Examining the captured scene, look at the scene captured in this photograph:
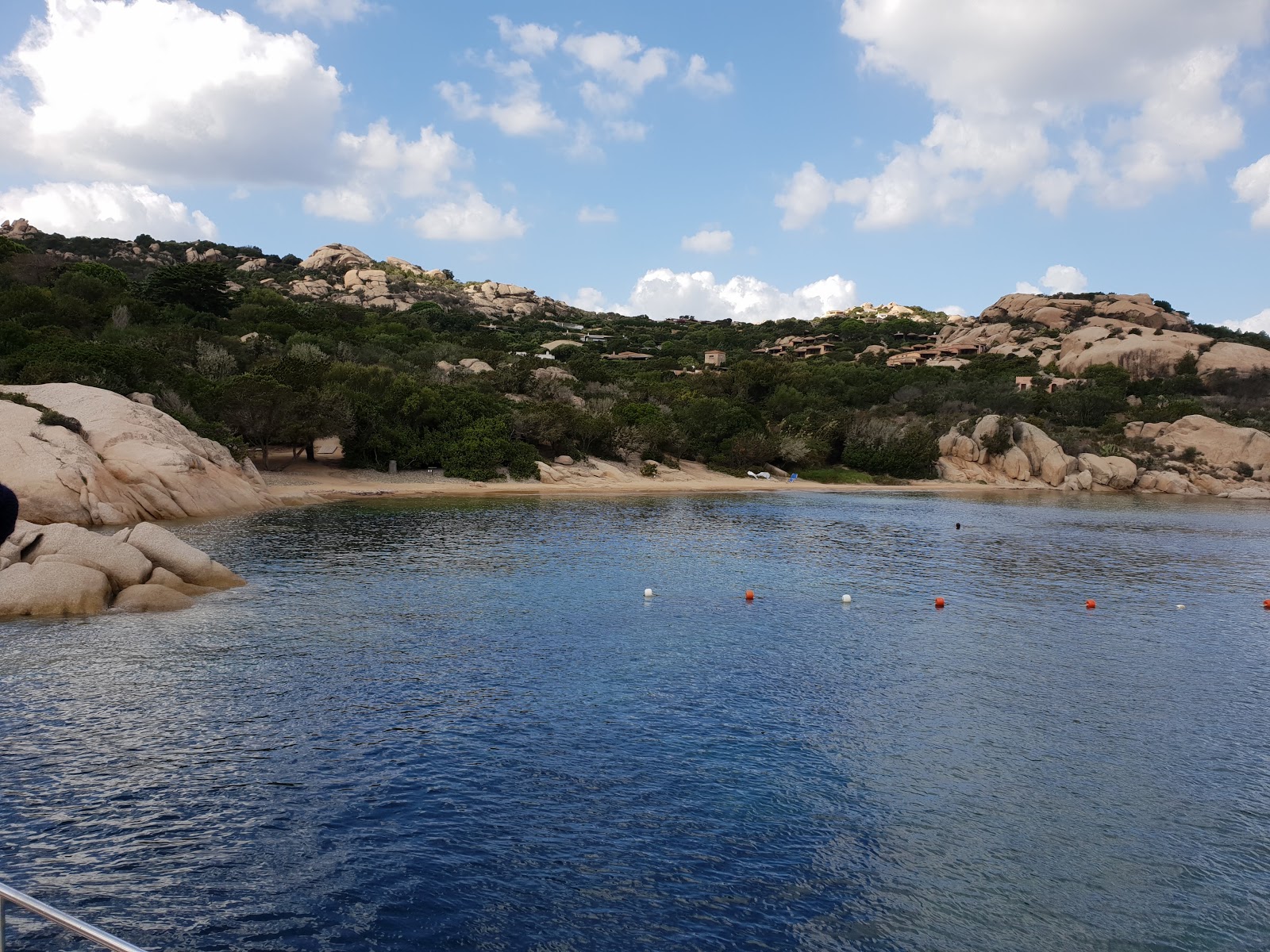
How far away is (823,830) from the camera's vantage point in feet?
36.0

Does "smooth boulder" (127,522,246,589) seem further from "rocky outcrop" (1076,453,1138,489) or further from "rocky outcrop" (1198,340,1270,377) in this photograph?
"rocky outcrop" (1198,340,1270,377)

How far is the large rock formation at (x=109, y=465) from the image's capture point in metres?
31.7

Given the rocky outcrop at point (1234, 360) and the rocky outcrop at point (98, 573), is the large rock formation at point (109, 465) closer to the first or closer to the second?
the rocky outcrop at point (98, 573)

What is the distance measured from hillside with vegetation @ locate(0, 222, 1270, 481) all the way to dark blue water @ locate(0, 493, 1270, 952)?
1214 inches

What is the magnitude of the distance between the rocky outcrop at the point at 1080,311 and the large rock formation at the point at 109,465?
463 ft

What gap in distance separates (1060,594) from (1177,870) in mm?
18566

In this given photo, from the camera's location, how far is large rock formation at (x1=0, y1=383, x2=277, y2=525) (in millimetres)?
31656

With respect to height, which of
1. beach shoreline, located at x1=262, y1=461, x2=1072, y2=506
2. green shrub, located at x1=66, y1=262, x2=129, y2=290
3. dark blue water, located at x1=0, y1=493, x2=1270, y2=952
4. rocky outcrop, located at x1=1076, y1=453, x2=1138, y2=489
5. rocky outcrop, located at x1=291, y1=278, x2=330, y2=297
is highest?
rocky outcrop, located at x1=291, y1=278, x2=330, y2=297

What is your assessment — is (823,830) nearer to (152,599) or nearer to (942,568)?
(152,599)

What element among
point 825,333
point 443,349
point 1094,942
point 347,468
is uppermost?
point 825,333

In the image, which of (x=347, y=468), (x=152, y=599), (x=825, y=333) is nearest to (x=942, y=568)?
(x=152, y=599)

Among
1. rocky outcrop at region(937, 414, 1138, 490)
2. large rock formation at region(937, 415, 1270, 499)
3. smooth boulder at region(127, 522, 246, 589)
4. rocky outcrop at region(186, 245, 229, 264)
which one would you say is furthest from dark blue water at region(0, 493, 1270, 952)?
rocky outcrop at region(186, 245, 229, 264)

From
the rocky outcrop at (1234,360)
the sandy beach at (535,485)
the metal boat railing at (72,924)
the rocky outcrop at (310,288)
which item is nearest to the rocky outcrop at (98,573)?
the metal boat railing at (72,924)

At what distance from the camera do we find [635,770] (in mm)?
12562
